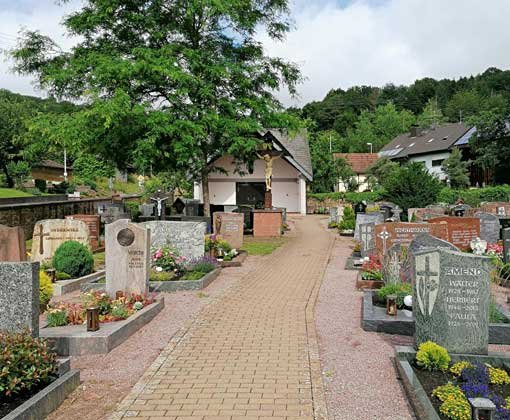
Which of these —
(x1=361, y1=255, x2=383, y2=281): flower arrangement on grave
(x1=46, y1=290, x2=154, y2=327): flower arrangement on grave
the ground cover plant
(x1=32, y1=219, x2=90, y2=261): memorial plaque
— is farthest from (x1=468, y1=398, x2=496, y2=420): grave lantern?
(x1=32, y1=219, x2=90, y2=261): memorial plaque

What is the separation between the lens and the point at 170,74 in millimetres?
17672

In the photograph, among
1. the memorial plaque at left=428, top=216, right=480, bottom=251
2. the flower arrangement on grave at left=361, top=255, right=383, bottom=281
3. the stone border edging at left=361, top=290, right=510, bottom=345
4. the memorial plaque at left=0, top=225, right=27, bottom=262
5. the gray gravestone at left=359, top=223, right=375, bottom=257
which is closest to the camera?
the stone border edging at left=361, top=290, right=510, bottom=345

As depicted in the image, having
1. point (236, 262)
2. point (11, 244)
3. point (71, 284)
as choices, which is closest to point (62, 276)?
point (71, 284)

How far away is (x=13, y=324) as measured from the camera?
6.16m

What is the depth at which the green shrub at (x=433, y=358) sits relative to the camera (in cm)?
589

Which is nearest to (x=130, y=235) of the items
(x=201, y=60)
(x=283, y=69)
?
(x=201, y=60)

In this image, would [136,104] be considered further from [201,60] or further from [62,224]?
[62,224]

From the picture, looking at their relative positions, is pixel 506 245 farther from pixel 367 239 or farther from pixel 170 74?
pixel 170 74

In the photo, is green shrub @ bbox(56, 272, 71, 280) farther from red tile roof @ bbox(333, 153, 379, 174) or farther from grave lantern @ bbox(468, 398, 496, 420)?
red tile roof @ bbox(333, 153, 379, 174)

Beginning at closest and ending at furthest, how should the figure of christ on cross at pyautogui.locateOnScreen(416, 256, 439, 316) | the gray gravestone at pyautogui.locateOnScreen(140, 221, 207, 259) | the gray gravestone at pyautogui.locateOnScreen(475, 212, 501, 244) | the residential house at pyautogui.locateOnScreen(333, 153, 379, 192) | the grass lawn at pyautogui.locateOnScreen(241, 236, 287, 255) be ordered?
the figure of christ on cross at pyautogui.locateOnScreen(416, 256, 439, 316) < the gray gravestone at pyautogui.locateOnScreen(140, 221, 207, 259) < the gray gravestone at pyautogui.locateOnScreen(475, 212, 501, 244) < the grass lawn at pyautogui.locateOnScreen(241, 236, 287, 255) < the residential house at pyautogui.locateOnScreen(333, 153, 379, 192)

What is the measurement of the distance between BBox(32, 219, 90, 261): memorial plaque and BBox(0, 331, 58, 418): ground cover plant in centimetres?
916

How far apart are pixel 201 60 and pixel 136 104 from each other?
9.90 feet

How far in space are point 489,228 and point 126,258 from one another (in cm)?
1120

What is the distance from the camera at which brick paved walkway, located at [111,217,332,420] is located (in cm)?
528
